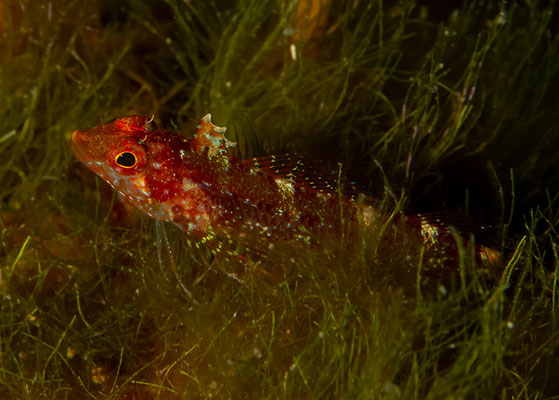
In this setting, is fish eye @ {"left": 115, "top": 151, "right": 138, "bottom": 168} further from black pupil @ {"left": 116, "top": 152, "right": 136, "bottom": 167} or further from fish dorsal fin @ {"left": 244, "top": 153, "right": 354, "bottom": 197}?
fish dorsal fin @ {"left": 244, "top": 153, "right": 354, "bottom": 197}

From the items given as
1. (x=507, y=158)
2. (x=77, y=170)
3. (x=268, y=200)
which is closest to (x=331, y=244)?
(x=268, y=200)

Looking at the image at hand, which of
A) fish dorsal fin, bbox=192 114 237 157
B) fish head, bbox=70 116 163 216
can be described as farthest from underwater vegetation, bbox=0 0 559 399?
fish dorsal fin, bbox=192 114 237 157

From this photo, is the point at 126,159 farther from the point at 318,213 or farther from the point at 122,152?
the point at 318,213

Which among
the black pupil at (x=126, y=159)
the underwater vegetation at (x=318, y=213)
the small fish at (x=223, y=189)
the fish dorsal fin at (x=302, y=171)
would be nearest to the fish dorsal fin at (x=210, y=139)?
the small fish at (x=223, y=189)

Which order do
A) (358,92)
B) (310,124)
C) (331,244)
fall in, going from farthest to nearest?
1. (358,92)
2. (310,124)
3. (331,244)

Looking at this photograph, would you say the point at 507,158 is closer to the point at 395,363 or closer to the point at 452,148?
the point at 452,148
